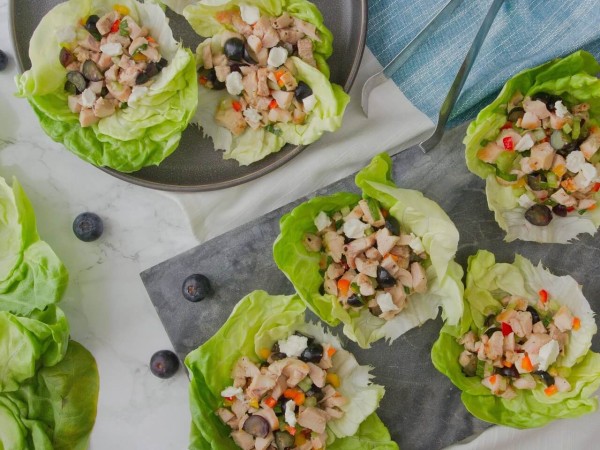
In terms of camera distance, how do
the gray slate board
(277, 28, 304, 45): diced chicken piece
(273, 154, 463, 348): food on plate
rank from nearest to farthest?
(273, 154, 463, 348): food on plate < (277, 28, 304, 45): diced chicken piece < the gray slate board

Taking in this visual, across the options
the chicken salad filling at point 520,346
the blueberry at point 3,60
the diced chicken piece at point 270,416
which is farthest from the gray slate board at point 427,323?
the blueberry at point 3,60

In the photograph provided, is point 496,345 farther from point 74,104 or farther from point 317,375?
point 74,104

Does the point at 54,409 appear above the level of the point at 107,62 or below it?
below

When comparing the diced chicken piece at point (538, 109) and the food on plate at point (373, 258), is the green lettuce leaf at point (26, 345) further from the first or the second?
the diced chicken piece at point (538, 109)

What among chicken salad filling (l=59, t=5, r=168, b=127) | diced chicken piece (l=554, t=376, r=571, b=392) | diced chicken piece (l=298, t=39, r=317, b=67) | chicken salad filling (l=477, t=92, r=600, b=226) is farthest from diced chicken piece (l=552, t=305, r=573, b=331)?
chicken salad filling (l=59, t=5, r=168, b=127)

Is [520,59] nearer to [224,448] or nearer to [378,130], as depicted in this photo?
[378,130]

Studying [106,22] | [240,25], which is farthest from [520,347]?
[106,22]

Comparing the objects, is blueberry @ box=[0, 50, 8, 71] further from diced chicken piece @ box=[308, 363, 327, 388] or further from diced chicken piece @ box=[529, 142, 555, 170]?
diced chicken piece @ box=[529, 142, 555, 170]
